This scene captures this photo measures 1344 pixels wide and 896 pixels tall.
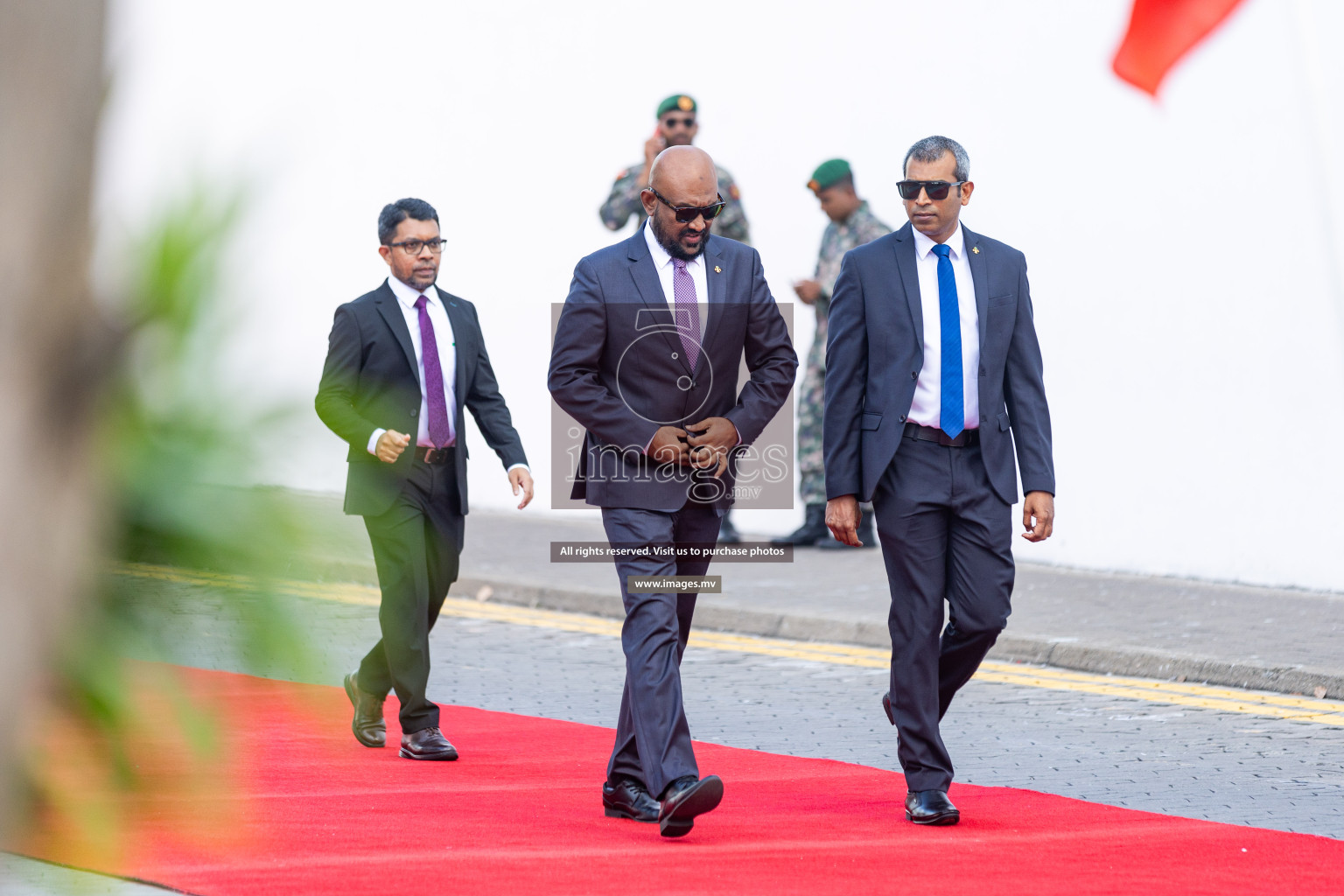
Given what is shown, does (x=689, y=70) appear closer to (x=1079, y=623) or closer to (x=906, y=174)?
(x=1079, y=623)

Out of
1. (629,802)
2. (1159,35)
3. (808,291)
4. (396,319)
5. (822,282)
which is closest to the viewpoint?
(1159,35)

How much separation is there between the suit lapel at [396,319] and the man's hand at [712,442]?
135cm

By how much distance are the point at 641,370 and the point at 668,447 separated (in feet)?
0.84

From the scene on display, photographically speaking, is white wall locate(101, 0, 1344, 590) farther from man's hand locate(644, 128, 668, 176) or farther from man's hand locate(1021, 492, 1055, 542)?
man's hand locate(1021, 492, 1055, 542)

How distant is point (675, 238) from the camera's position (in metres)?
5.13

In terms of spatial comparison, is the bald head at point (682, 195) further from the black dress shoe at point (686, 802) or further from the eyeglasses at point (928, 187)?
the black dress shoe at point (686, 802)

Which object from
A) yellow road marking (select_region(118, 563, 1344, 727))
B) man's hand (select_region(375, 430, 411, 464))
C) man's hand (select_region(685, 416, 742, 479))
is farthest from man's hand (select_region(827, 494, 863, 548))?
man's hand (select_region(375, 430, 411, 464))

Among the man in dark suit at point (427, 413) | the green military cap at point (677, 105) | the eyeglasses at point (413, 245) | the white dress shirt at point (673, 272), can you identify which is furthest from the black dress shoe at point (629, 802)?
the green military cap at point (677, 105)

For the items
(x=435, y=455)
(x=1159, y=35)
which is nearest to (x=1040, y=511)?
(x=435, y=455)

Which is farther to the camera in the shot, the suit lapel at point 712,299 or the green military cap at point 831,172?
the green military cap at point 831,172

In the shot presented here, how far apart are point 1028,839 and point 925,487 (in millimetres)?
1017

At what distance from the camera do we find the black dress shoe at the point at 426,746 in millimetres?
6109

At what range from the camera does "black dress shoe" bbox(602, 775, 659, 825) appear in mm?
5074

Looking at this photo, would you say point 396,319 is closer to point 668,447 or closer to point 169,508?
point 668,447
